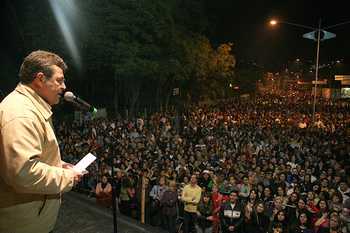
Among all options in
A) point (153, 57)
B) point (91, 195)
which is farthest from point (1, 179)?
point (153, 57)

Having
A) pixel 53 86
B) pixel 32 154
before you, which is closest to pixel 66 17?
pixel 53 86

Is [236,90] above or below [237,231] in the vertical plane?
above

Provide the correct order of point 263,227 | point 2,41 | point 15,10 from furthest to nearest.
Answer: point 2,41, point 15,10, point 263,227

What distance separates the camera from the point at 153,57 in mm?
25047

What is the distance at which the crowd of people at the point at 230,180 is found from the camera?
748 cm

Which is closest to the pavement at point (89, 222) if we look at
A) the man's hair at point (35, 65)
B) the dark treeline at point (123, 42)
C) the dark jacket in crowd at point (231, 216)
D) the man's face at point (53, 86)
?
the dark jacket in crowd at point (231, 216)

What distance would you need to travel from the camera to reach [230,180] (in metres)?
9.36

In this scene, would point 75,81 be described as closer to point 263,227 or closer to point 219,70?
point 219,70

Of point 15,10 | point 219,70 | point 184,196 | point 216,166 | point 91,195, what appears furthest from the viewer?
point 219,70

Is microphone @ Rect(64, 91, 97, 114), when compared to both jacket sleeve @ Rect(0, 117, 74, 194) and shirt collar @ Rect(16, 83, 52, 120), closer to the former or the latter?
shirt collar @ Rect(16, 83, 52, 120)

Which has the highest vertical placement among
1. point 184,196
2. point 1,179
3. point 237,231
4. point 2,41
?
point 2,41

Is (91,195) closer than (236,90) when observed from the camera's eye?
Yes

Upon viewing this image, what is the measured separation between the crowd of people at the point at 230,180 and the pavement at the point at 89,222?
2.84 feet

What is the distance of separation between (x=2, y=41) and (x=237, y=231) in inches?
1156
